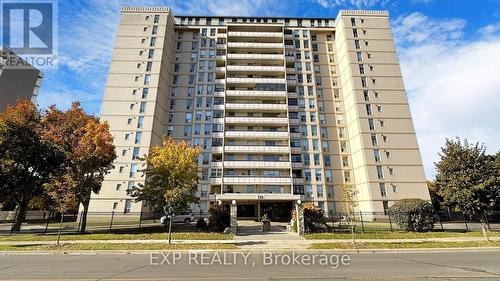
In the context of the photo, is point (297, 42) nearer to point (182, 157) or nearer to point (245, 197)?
point (245, 197)

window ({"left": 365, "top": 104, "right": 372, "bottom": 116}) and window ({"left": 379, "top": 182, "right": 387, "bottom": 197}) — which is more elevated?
window ({"left": 365, "top": 104, "right": 372, "bottom": 116})

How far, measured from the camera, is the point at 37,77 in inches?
2613

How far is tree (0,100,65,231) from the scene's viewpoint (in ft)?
73.7

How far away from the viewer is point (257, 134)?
1779 inches

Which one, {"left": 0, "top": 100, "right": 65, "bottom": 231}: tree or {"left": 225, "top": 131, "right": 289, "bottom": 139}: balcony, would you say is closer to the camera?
{"left": 0, "top": 100, "right": 65, "bottom": 231}: tree

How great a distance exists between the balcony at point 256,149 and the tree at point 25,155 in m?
24.7

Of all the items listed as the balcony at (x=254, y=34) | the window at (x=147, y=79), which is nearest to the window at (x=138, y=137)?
the window at (x=147, y=79)

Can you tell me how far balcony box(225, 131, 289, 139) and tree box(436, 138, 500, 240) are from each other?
26151 millimetres

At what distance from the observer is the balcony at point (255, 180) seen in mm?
41344

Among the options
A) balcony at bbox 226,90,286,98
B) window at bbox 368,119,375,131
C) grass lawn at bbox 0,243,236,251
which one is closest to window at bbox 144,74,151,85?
balcony at bbox 226,90,286,98

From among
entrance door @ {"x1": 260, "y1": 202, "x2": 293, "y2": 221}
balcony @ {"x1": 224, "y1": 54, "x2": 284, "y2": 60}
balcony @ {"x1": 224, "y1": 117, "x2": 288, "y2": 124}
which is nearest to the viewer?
entrance door @ {"x1": 260, "y1": 202, "x2": 293, "y2": 221}

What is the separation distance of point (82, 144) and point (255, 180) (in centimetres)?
2584

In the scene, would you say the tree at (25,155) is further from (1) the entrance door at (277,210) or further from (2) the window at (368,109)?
(2) the window at (368,109)

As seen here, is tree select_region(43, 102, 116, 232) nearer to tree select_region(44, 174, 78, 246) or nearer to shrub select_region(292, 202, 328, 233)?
tree select_region(44, 174, 78, 246)
